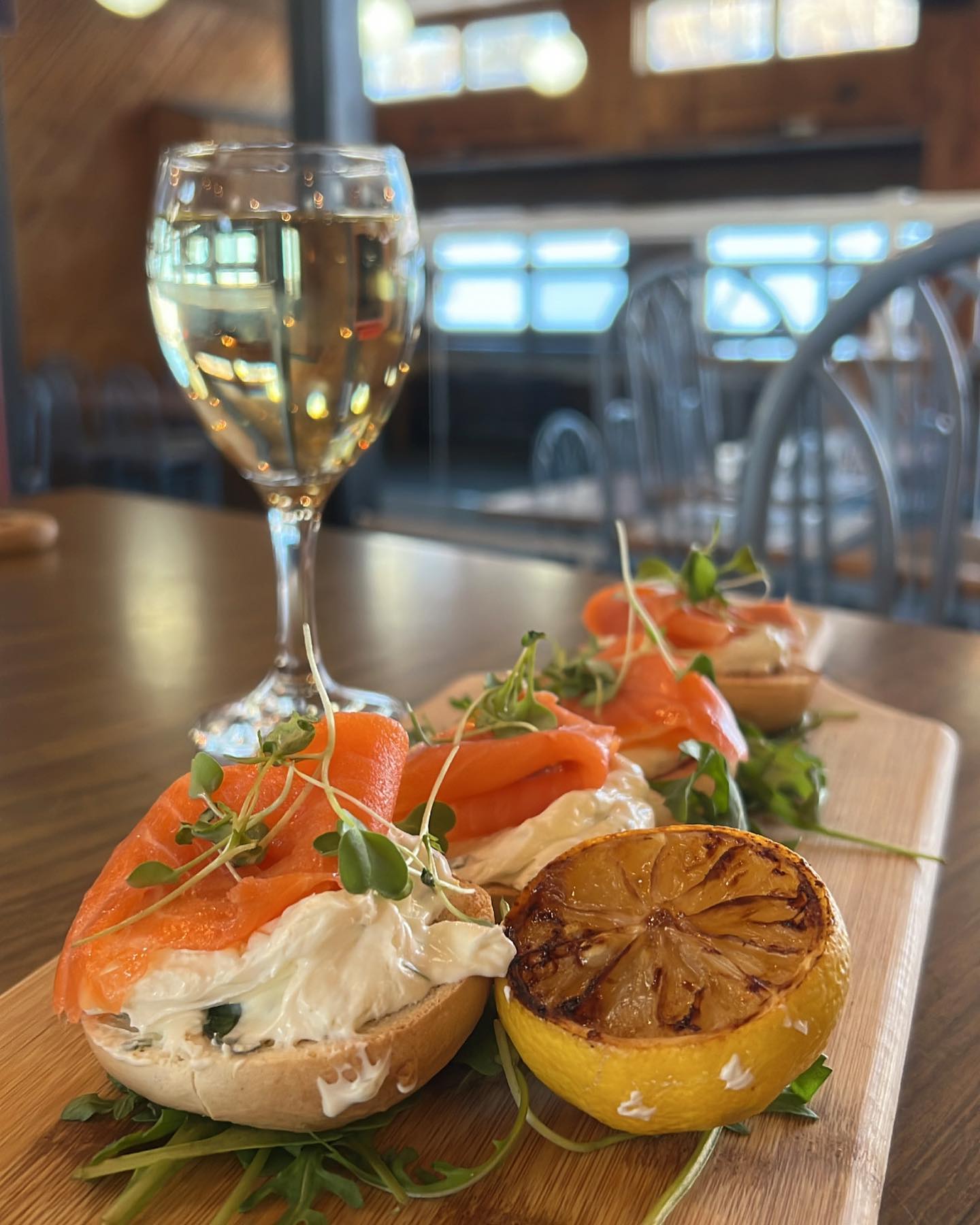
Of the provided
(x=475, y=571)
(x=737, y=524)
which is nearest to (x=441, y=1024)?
(x=475, y=571)

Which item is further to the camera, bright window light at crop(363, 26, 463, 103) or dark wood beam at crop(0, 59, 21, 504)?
bright window light at crop(363, 26, 463, 103)

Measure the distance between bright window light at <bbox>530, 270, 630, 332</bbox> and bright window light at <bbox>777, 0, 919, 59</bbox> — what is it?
65.0 inches

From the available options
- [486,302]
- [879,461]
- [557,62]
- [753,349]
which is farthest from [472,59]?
[879,461]

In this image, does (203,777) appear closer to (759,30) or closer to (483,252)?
(759,30)

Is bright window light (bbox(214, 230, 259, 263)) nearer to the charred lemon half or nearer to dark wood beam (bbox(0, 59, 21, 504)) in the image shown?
the charred lemon half

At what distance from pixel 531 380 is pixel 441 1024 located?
337 inches

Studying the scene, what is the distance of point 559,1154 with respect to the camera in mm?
419

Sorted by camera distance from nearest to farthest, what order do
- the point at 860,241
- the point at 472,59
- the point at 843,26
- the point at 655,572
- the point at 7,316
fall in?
the point at 655,572
the point at 7,316
the point at 860,241
the point at 843,26
the point at 472,59

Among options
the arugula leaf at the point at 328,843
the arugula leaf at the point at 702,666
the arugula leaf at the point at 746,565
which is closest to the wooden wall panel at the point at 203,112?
the arugula leaf at the point at 746,565

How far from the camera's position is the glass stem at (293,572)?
30.4 inches

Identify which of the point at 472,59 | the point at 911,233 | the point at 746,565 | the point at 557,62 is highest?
the point at 472,59

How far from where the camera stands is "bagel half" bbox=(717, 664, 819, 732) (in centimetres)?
79

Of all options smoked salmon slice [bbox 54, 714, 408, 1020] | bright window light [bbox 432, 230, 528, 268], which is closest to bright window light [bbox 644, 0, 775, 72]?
bright window light [bbox 432, 230, 528, 268]

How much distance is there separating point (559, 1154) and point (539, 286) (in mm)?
8253
